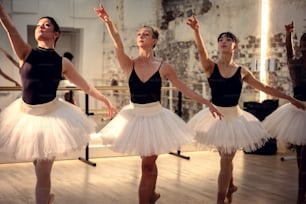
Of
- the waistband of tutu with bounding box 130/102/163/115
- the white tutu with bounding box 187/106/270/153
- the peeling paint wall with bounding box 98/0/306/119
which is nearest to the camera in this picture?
the waistband of tutu with bounding box 130/102/163/115

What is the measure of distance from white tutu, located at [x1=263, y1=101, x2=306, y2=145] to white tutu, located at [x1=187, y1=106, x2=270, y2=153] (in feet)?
0.55

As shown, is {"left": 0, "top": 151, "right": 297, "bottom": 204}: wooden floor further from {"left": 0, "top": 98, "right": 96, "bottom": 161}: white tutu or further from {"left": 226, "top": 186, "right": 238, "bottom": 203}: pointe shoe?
{"left": 0, "top": 98, "right": 96, "bottom": 161}: white tutu

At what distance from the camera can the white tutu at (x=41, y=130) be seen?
2516 mm

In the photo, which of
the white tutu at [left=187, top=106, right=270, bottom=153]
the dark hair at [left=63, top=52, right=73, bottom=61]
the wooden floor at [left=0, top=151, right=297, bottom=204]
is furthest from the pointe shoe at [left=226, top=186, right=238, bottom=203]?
the dark hair at [left=63, top=52, right=73, bottom=61]

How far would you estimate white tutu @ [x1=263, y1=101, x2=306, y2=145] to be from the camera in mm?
3348

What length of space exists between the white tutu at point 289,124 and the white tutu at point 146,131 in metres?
0.82

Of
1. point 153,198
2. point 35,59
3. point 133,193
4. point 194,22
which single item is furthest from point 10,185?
point 194,22

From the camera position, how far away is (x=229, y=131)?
3.15m

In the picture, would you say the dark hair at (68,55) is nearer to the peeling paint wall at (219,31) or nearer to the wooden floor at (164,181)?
the peeling paint wall at (219,31)

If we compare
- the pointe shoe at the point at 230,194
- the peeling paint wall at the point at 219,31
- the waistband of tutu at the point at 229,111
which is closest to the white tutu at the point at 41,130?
the waistband of tutu at the point at 229,111

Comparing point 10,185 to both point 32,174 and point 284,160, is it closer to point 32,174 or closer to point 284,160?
point 32,174

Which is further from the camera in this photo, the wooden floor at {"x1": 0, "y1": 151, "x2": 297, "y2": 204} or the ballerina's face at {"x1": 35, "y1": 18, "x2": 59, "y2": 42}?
the wooden floor at {"x1": 0, "y1": 151, "x2": 297, "y2": 204}

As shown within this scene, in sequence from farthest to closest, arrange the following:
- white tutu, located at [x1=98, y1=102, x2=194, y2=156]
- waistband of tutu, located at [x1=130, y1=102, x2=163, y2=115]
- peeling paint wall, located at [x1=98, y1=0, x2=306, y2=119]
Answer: peeling paint wall, located at [x1=98, y1=0, x2=306, y2=119], waistband of tutu, located at [x1=130, y1=102, x2=163, y2=115], white tutu, located at [x1=98, y1=102, x2=194, y2=156]

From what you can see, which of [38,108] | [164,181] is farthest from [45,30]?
[164,181]
